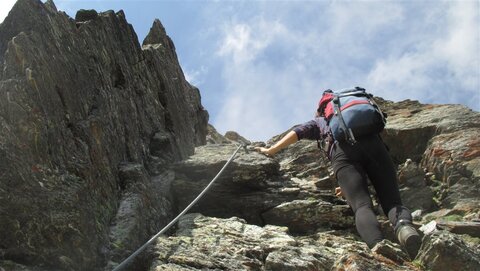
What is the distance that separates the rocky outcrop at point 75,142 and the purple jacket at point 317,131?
3687mm

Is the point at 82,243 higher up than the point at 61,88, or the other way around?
the point at 61,88

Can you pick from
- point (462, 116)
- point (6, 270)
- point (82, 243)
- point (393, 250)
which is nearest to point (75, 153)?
point (82, 243)

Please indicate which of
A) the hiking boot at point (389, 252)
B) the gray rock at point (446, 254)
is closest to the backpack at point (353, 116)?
the hiking boot at point (389, 252)

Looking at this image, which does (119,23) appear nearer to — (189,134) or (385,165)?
(189,134)

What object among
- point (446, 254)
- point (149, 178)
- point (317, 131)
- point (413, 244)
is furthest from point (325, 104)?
point (149, 178)

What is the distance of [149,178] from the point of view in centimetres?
1313

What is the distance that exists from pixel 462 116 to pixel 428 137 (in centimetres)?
152

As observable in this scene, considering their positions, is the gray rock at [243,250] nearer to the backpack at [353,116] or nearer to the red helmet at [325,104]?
the backpack at [353,116]

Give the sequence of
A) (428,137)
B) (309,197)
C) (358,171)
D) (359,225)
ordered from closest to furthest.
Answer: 1. (359,225)
2. (358,171)
3. (309,197)
4. (428,137)

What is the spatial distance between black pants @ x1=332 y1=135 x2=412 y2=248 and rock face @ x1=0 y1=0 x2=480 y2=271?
2.60 feet

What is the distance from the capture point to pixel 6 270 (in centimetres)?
708

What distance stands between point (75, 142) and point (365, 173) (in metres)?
5.65

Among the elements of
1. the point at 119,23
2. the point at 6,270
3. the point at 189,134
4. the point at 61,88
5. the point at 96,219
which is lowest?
the point at 6,270

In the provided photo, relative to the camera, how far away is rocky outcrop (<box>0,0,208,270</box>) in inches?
315
